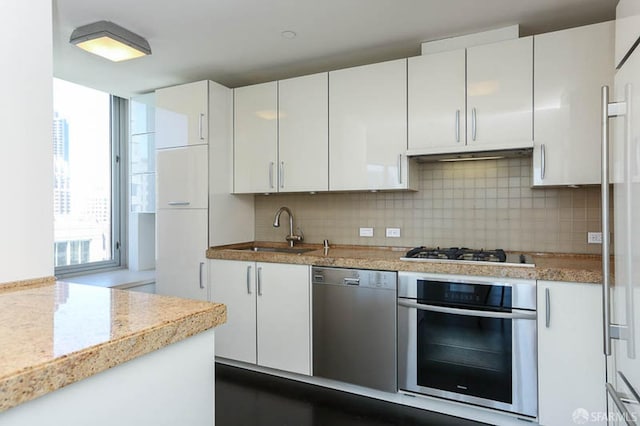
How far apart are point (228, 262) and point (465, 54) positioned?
2202 mm

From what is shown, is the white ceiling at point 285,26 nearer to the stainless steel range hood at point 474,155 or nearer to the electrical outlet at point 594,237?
the stainless steel range hood at point 474,155

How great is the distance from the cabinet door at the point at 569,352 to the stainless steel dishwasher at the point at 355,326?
0.79 m

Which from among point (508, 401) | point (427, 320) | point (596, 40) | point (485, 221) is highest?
point (596, 40)

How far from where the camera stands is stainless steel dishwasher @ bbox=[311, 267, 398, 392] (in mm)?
2395

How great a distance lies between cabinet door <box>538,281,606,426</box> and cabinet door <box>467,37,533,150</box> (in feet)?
2.82

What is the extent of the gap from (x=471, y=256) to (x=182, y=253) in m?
2.22

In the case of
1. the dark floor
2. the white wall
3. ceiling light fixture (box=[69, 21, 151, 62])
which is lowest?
the dark floor

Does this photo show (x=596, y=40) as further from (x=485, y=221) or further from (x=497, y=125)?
(x=485, y=221)

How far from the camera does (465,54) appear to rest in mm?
2438

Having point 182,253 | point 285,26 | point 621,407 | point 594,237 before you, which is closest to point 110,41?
point 285,26

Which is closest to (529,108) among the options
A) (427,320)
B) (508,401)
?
(427,320)

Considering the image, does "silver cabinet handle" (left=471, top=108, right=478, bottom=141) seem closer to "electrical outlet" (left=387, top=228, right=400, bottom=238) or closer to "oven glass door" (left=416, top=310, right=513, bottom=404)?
"electrical outlet" (left=387, top=228, right=400, bottom=238)

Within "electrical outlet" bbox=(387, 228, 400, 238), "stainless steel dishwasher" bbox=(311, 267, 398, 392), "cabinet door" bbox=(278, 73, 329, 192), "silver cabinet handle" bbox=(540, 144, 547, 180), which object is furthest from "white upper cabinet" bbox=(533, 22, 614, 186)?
"cabinet door" bbox=(278, 73, 329, 192)

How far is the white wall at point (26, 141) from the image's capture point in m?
1.28
